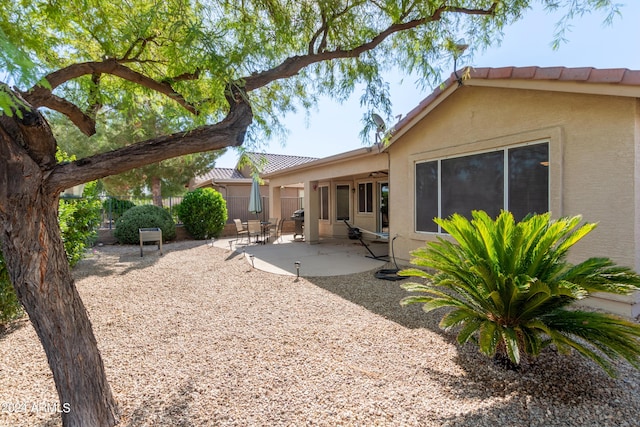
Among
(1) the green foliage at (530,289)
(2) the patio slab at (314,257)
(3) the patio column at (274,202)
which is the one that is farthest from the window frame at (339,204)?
(1) the green foliage at (530,289)

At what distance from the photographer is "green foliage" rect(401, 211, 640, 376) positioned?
2.91m

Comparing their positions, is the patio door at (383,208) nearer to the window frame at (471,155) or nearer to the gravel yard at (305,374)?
the window frame at (471,155)

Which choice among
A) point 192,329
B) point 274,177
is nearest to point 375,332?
Answer: point 192,329

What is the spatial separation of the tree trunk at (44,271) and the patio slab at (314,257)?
5468 mm

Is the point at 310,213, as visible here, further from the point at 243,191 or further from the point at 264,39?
the point at 243,191

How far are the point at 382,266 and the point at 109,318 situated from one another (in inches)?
247

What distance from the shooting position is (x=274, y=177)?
1584 centimetres

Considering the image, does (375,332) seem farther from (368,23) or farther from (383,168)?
(383,168)

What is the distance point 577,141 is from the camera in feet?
17.2

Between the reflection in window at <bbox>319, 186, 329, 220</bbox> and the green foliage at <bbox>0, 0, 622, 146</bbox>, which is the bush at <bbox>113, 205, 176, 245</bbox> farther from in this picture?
the green foliage at <bbox>0, 0, 622, 146</bbox>

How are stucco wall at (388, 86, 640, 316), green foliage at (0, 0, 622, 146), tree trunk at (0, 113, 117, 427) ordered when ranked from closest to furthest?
tree trunk at (0, 113, 117, 427) → green foliage at (0, 0, 622, 146) → stucco wall at (388, 86, 640, 316)

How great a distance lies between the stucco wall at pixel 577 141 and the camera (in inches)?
185

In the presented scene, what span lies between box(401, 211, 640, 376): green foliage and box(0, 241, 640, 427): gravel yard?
14.2 inches

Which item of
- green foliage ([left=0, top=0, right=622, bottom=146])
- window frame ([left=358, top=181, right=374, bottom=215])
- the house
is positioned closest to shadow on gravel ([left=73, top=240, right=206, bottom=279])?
green foliage ([left=0, top=0, right=622, bottom=146])
